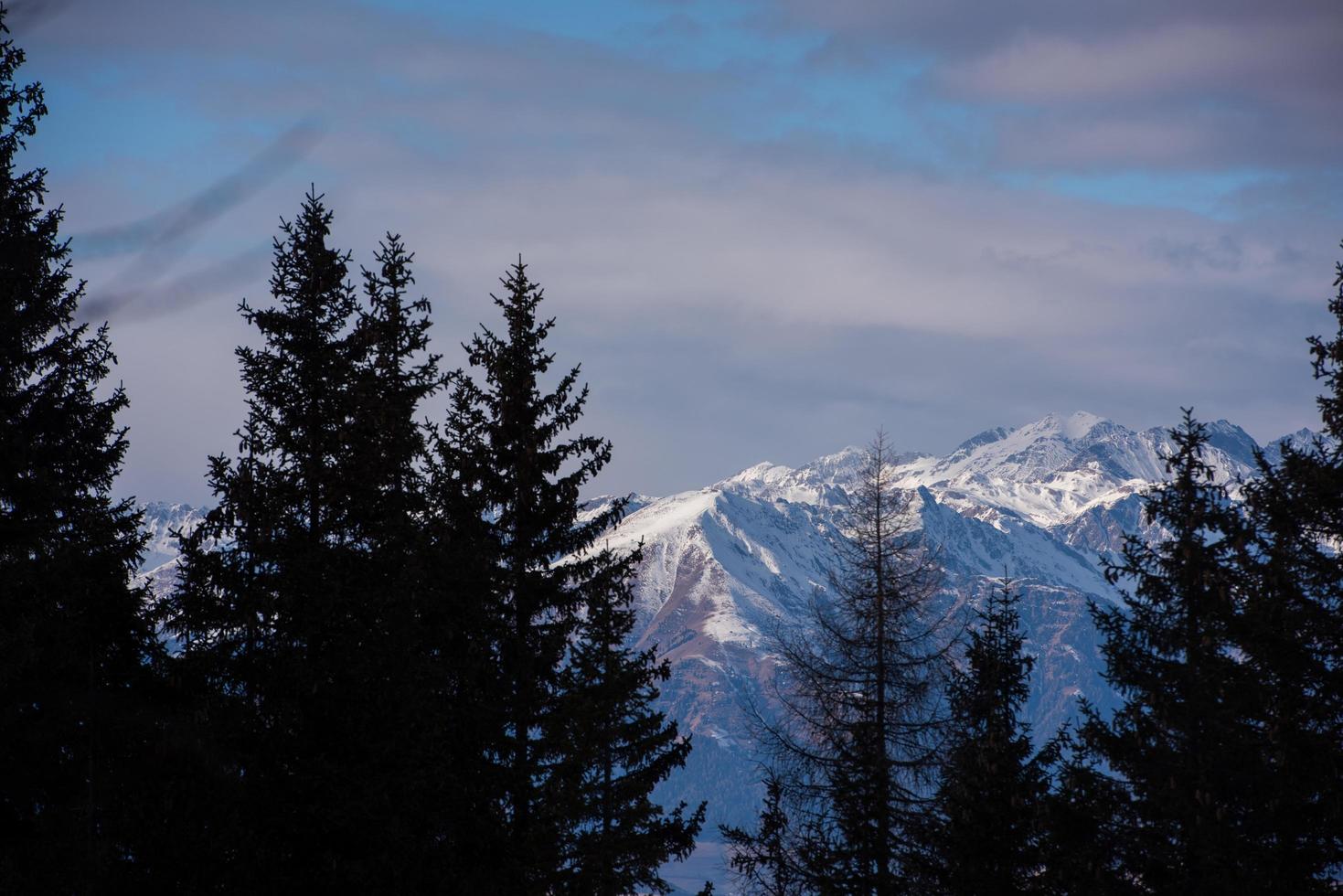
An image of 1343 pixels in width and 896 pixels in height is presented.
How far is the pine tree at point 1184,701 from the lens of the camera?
20781 millimetres

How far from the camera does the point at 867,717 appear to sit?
2545cm

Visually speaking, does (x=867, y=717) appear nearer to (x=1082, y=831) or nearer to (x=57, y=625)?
(x=1082, y=831)

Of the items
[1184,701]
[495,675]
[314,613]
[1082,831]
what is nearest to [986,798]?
[1082,831]

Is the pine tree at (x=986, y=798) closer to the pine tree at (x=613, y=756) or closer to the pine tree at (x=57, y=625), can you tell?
the pine tree at (x=613, y=756)

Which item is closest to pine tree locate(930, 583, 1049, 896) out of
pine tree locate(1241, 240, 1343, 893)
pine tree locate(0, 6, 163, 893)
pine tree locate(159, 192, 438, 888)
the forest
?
the forest

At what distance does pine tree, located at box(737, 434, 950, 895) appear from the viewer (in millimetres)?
24391

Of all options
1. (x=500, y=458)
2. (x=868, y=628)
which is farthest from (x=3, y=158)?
(x=868, y=628)

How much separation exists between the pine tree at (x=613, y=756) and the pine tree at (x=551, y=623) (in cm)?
4

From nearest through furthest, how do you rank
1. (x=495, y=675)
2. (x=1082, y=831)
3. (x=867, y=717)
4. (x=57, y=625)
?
(x=57, y=625) < (x=495, y=675) < (x=1082, y=831) < (x=867, y=717)

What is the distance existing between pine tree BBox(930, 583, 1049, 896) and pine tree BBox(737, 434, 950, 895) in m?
0.53

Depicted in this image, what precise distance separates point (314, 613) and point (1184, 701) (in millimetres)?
16081

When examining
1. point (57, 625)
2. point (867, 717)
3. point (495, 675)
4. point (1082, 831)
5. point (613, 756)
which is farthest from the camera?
point (613, 756)

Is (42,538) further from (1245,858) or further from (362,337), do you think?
(1245,858)

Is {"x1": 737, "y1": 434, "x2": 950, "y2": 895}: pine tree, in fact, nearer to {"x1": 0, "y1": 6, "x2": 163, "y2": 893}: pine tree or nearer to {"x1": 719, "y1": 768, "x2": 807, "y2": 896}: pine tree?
{"x1": 719, "y1": 768, "x2": 807, "y2": 896}: pine tree
